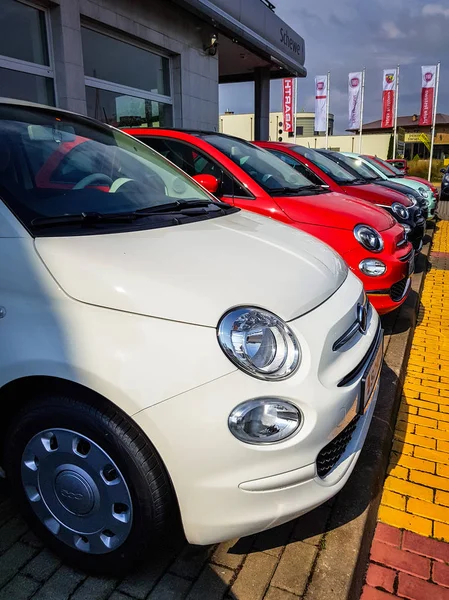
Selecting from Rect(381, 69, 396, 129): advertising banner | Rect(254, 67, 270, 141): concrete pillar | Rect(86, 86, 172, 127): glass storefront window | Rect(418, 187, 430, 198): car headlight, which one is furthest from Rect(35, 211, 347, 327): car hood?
Rect(381, 69, 396, 129): advertising banner

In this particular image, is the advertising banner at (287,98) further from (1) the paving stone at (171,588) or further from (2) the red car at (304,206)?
(1) the paving stone at (171,588)

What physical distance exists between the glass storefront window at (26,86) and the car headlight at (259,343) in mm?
6875

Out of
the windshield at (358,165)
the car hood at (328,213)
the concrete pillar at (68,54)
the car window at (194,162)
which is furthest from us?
the windshield at (358,165)

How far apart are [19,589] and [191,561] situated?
0.66 m

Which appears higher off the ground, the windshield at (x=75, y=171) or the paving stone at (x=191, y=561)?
the windshield at (x=75, y=171)

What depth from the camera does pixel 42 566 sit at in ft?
6.38

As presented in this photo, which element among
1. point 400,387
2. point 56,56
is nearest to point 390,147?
point 56,56

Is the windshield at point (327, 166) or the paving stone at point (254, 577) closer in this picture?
the paving stone at point (254, 577)

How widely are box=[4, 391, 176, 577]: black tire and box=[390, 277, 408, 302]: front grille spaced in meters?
3.00

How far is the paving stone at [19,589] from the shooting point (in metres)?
1.80

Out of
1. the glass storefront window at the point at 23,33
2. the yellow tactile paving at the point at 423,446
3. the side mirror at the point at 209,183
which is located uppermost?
the glass storefront window at the point at 23,33

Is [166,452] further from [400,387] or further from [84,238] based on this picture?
[400,387]

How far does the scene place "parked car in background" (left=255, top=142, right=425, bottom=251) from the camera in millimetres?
6652

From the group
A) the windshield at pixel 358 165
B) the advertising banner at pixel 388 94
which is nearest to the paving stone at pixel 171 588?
the windshield at pixel 358 165
